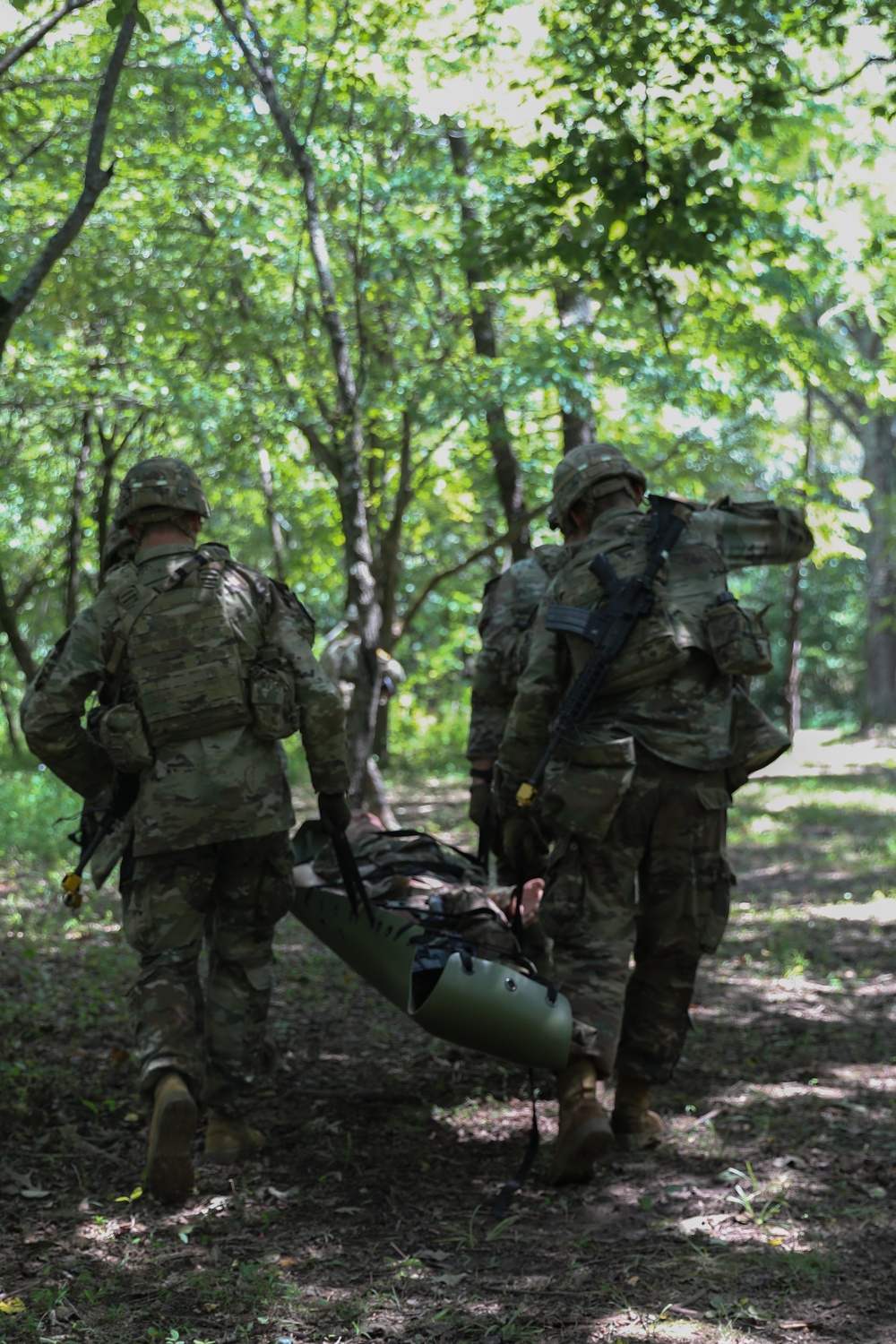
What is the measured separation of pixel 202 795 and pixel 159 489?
1063 mm

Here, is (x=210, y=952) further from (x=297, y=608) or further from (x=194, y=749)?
(x=297, y=608)

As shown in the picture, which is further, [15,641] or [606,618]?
[15,641]

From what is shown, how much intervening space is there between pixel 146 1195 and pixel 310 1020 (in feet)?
7.42

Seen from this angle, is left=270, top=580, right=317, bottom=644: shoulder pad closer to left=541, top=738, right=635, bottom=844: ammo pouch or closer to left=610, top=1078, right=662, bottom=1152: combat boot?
left=541, top=738, right=635, bottom=844: ammo pouch

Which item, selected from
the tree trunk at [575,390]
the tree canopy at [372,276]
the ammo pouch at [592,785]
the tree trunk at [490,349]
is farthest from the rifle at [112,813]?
the tree trunk at [490,349]

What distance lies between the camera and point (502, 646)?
575cm

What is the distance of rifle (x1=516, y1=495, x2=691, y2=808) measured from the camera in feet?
14.2

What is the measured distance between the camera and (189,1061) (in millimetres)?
4098

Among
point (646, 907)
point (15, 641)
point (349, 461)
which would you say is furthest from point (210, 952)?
point (349, 461)

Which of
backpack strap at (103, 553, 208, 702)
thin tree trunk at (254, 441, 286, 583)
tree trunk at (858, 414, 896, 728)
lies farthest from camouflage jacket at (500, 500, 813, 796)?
tree trunk at (858, 414, 896, 728)

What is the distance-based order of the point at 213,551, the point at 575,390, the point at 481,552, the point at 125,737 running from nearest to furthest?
1. the point at 125,737
2. the point at 213,551
3. the point at 575,390
4. the point at 481,552

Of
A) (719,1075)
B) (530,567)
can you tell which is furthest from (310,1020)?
(530,567)

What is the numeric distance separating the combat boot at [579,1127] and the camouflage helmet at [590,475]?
200 centimetres

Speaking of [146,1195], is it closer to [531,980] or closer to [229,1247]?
[229,1247]
